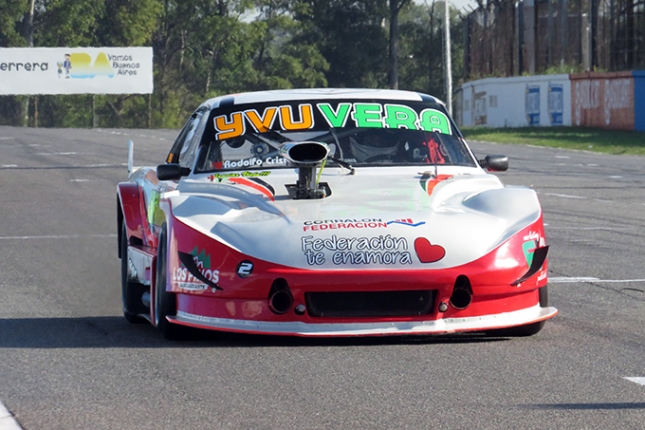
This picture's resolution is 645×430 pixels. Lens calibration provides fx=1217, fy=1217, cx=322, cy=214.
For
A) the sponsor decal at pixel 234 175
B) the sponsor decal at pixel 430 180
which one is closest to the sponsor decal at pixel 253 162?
the sponsor decal at pixel 234 175

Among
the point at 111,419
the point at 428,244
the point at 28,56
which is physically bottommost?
the point at 111,419

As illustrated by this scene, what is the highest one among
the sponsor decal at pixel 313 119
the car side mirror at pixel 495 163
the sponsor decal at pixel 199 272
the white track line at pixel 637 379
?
the sponsor decal at pixel 313 119

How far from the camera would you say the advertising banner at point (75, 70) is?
58219 mm

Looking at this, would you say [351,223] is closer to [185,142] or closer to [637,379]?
[637,379]

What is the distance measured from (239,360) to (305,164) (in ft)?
4.40

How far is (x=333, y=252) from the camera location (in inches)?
225

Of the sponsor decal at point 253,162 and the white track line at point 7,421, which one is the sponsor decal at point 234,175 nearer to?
the sponsor decal at point 253,162

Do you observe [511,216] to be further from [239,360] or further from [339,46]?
[339,46]

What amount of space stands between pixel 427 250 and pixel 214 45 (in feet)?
235

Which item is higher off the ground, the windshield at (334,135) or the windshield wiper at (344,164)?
the windshield at (334,135)

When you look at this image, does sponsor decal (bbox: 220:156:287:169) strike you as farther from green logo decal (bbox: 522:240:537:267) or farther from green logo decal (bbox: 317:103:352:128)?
green logo decal (bbox: 522:240:537:267)

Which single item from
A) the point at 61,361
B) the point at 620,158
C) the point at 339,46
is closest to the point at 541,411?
the point at 61,361

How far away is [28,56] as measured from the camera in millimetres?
57812

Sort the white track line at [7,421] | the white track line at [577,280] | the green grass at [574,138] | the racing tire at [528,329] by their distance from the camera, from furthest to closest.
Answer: the green grass at [574,138] → the white track line at [577,280] → the racing tire at [528,329] → the white track line at [7,421]
